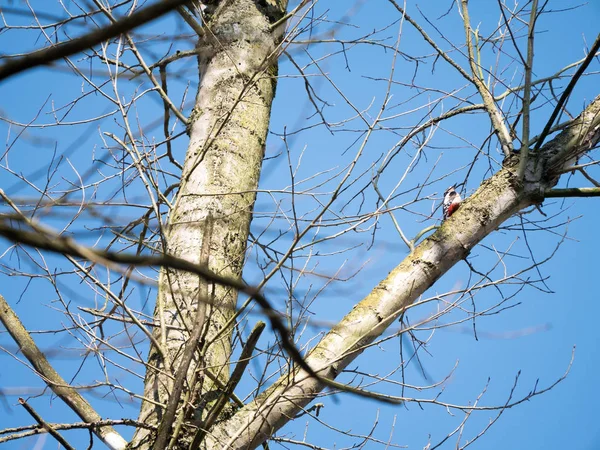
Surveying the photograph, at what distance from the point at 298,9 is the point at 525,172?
3.28 ft

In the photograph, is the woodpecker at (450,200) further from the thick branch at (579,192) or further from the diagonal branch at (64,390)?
the diagonal branch at (64,390)

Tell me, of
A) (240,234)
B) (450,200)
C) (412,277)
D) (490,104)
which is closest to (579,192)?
(490,104)

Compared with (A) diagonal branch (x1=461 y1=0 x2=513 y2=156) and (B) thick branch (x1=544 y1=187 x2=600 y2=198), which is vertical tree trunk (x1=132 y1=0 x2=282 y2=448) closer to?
(A) diagonal branch (x1=461 y1=0 x2=513 y2=156)

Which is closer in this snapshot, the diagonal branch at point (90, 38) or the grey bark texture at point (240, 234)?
the diagonal branch at point (90, 38)

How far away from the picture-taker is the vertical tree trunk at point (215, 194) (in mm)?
1850

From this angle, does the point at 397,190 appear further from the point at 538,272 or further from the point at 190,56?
the point at 190,56

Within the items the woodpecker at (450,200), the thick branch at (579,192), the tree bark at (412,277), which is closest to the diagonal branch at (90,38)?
the tree bark at (412,277)

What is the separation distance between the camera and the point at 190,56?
2801 millimetres

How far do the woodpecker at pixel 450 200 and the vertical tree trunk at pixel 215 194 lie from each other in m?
0.89

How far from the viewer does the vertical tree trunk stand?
6.07ft

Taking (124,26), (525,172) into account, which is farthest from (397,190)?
(124,26)

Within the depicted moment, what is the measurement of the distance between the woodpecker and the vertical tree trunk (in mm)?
895

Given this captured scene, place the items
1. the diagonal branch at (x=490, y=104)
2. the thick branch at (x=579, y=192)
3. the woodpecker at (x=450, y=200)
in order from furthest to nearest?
the woodpecker at (x=450, y=200)
the diagonal branch at (x=490, y=104)
the thick branch at (x=579, y=192)

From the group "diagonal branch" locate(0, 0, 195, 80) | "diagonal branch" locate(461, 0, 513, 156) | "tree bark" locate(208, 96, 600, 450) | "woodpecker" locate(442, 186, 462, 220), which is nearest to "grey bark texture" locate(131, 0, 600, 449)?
"tree bark" locate(208, 96, 600, 450)
